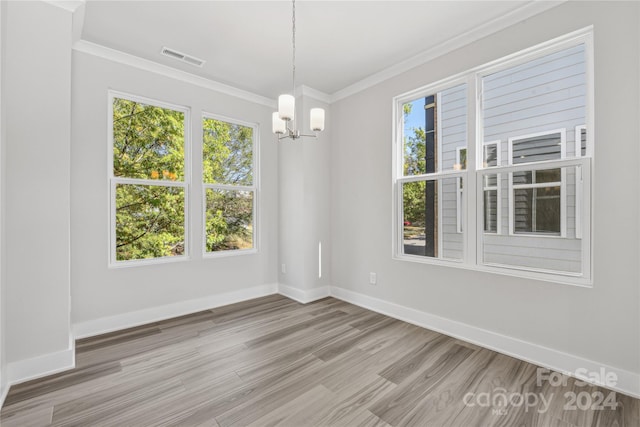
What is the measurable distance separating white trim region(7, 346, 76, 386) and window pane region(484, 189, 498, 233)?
3.66 meters

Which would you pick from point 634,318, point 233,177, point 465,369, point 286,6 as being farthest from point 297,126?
point 634,318

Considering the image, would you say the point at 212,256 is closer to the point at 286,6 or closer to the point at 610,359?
the point at 286,6

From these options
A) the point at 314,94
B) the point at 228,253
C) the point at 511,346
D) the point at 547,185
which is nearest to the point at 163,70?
the point at 314,94

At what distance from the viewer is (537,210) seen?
2385mm

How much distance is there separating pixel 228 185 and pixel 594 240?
12.0 feet

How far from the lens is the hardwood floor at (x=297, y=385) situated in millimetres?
1740

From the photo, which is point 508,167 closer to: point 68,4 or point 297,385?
point 297,385

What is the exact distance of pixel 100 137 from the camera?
2895 millimetres

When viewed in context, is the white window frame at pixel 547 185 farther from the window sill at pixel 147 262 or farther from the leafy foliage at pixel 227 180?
the window sill at pixel 147 262

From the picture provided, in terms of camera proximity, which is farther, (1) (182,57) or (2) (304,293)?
(2) (304,293)

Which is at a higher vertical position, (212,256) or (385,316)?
(212,256)

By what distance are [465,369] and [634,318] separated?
113cm

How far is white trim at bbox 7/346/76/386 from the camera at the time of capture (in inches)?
81.8

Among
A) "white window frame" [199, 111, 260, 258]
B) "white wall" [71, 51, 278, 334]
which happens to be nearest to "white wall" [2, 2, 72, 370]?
"white wall" [71, 51, 278, 334]
